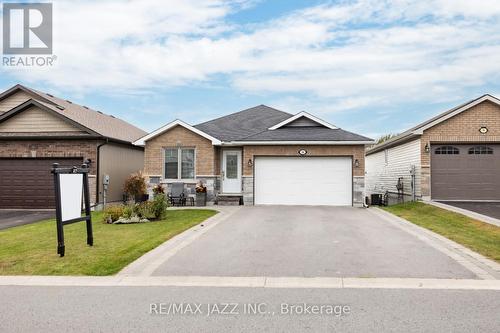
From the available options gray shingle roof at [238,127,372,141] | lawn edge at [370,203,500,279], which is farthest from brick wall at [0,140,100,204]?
lawn edge at [370,203,500,279]

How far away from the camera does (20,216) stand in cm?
1791

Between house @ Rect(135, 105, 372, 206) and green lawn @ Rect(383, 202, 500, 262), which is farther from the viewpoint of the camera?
house @ Rect(135, 105, 372, 206)

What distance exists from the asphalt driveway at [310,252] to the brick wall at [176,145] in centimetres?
669

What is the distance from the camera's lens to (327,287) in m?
6.78

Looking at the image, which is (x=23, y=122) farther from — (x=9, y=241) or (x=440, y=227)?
(x=440, y=227)

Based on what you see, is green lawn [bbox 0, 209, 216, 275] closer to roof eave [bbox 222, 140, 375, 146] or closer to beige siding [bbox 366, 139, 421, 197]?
roof eave [bbox 222, 140, 375, 146]

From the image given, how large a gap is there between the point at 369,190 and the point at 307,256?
2431 centimetres

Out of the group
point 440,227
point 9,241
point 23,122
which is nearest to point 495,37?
point 440,227

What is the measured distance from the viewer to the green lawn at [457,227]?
1002 centimetres

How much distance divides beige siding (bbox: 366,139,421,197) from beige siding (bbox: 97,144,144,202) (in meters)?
14.4

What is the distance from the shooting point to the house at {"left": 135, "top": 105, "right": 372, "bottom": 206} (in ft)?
65.9

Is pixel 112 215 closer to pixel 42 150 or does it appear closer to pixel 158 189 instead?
pixel 158 189

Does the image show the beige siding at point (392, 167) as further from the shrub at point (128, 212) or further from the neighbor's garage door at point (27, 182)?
the neighbor's garage door at point (27, 182)

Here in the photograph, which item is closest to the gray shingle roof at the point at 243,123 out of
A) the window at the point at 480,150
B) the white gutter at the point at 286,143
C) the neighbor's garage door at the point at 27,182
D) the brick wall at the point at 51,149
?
the white gutter at the point at 286,143
